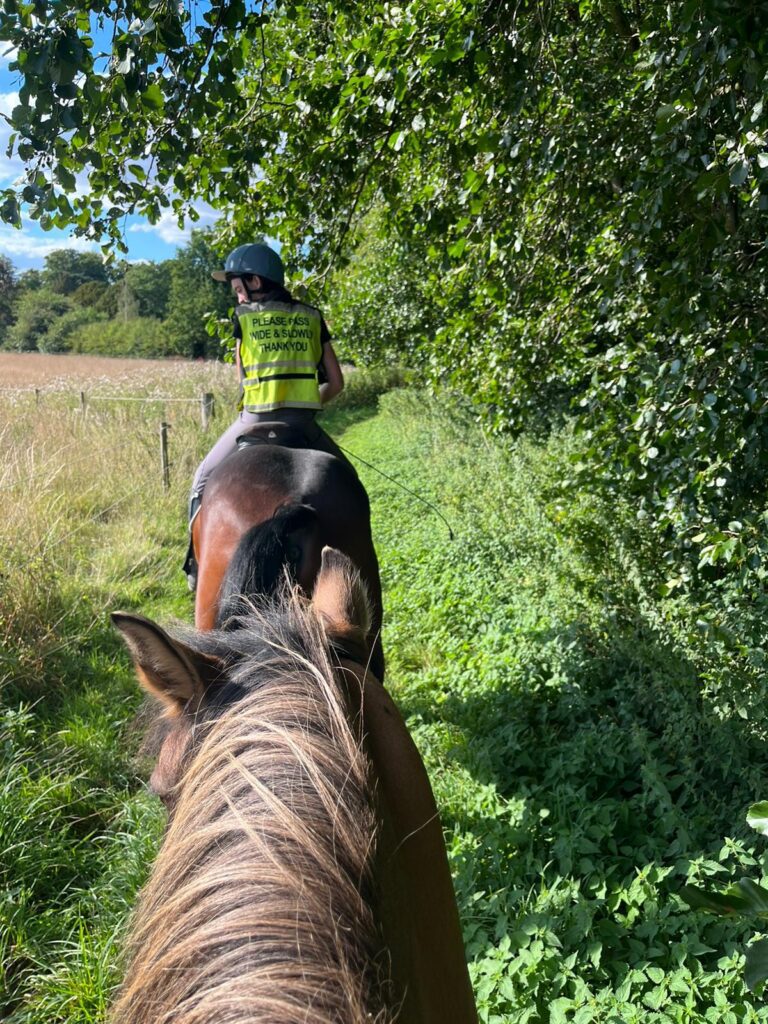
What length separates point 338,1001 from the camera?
724 mm

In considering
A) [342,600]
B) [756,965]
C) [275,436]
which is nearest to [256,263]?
[275,436]

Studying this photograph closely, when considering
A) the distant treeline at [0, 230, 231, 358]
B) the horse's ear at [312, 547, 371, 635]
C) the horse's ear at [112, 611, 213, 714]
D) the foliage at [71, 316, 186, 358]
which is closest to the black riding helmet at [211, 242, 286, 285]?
the horse's ear at [312, 547, 371, 635]

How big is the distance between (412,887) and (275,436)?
8.74 ft

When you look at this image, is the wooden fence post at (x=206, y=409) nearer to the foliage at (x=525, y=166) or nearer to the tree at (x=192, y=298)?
the foliage at (x=525, y=166)

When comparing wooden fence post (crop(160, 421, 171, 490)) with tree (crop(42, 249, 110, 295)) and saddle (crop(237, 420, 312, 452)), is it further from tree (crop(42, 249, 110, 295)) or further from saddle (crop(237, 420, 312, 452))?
tree (crop(42, 249, 110, 295))

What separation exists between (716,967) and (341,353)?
20672mm

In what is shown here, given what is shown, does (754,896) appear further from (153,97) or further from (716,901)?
(153,97)

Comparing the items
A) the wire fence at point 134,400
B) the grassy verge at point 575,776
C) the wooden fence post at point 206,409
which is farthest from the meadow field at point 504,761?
the wooden fence post at point 206,409

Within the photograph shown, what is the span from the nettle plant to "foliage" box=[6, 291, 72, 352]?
5943 cm

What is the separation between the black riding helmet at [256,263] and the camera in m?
3.97

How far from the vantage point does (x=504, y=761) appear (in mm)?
3596

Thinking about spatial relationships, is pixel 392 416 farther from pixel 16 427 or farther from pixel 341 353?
pixel 16 427

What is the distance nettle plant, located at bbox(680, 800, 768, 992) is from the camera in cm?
108

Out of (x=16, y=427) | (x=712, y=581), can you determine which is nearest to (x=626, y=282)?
(x=712, y=581)
